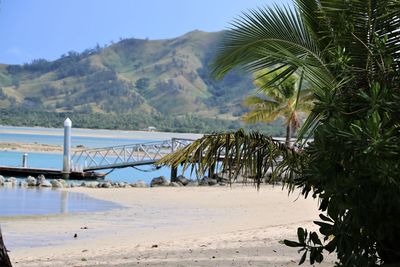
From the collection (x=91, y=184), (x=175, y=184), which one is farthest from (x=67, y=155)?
(x=175, y=184)

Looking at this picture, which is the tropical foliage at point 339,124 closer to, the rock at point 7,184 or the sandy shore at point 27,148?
the rock at point 7,184

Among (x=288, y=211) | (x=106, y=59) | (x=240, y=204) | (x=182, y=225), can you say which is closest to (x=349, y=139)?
(x=182, y=225)

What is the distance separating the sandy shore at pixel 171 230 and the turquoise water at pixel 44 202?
30.3 inches

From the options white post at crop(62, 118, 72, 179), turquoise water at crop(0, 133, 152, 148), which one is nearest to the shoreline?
turquoise water at crop(0, 133, 152, 148)

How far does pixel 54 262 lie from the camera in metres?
7.77

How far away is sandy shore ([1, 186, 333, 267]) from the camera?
25.0 feet

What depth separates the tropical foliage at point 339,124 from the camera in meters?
3.37

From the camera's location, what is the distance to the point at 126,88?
496ft

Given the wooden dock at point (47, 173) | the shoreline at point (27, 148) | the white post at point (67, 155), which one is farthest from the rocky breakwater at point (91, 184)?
the shoreline at point (27, 148)

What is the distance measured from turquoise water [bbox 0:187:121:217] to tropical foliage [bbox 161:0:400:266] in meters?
10.8

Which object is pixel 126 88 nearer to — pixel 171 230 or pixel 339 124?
pixel 171 230

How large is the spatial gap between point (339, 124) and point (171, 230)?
31.8 ft

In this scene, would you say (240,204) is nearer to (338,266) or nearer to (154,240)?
(154,240)

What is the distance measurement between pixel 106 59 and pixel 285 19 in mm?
184167
